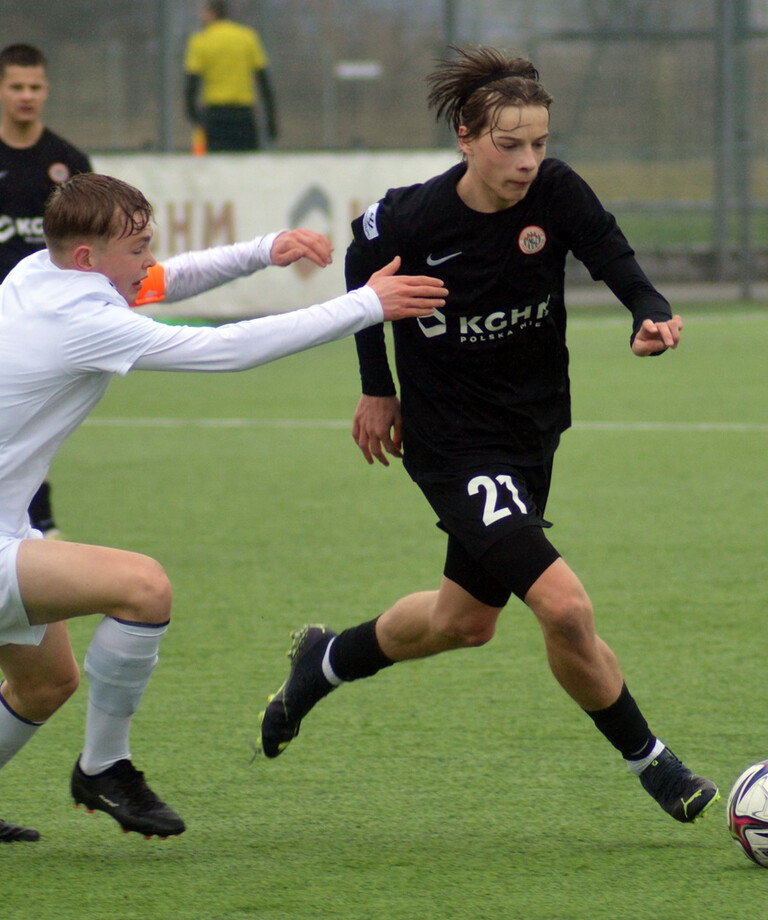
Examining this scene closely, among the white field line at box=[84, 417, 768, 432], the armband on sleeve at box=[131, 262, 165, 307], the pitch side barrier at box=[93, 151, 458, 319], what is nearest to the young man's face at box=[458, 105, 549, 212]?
the armband on sleeve at box=[131, 262, 165, 307]

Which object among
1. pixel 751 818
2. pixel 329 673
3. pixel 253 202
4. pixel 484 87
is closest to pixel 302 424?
pixel 253 202

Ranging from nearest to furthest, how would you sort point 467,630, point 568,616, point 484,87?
point 568,616
point 484,87
point 467,630

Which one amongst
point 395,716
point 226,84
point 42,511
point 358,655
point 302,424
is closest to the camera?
point 358,655

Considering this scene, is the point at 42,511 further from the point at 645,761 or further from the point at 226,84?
the point at 226,84

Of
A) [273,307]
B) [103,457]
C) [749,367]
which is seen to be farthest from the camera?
[273,307]

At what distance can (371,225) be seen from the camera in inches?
163

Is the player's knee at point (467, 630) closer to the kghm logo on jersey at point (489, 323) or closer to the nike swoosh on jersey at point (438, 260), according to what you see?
the kghm logo on jersey at point (489, 323)

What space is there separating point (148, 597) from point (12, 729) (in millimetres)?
535

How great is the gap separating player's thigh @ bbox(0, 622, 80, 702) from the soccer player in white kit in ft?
0.10

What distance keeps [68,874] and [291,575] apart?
9.38 feet

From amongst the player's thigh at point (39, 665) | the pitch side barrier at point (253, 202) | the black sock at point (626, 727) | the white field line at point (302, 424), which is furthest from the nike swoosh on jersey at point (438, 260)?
the pitch side barrier at point (253, 202)

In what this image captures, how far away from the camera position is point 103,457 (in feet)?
30.5

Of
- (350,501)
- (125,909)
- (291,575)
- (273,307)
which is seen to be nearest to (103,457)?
(350,501)

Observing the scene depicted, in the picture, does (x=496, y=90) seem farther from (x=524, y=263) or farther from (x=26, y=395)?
(x=26, y=395)
